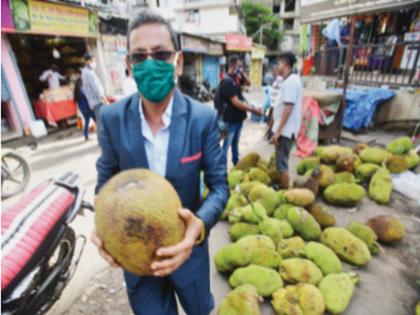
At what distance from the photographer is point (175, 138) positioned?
43.0 inches

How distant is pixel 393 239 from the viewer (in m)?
2.51

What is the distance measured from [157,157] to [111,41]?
9646mm

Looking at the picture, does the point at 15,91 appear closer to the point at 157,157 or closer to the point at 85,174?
the point at 85,174

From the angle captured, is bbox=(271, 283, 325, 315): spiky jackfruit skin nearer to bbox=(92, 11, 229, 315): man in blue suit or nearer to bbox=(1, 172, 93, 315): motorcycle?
bbox=(92, 11, 229, 315): man in blue suit

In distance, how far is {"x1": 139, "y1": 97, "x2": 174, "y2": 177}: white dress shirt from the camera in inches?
45.2

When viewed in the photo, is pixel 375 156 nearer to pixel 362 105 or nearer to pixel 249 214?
pixel 249 214

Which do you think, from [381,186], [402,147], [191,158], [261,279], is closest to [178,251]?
[191,158]

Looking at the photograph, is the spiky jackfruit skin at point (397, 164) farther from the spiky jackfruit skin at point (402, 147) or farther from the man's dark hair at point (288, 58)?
the man's dark hair at point (288, 58)

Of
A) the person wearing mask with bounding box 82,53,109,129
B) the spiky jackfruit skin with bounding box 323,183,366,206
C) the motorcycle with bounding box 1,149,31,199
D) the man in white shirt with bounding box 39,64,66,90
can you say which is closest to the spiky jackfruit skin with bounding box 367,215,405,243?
the spiky jackfruit skin with bounding box 323,183,366,206

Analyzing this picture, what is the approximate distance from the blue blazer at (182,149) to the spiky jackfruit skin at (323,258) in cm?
125

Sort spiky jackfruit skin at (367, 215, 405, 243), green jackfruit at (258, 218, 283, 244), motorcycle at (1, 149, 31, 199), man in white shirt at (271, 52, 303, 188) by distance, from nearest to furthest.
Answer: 1. green jackfruit at (258, 218, 283, 244)
2. spiky jackfruit skin at (367, 215, 405, 243)
3. man in white shirt at (271, 52, 303, 188)
4. motorcycle at (1, 149, 31, 199)

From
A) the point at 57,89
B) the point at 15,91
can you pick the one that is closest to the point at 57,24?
the point at 57,89

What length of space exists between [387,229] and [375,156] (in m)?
1.45

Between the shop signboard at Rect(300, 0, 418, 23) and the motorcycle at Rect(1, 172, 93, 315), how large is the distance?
5.70 meters
